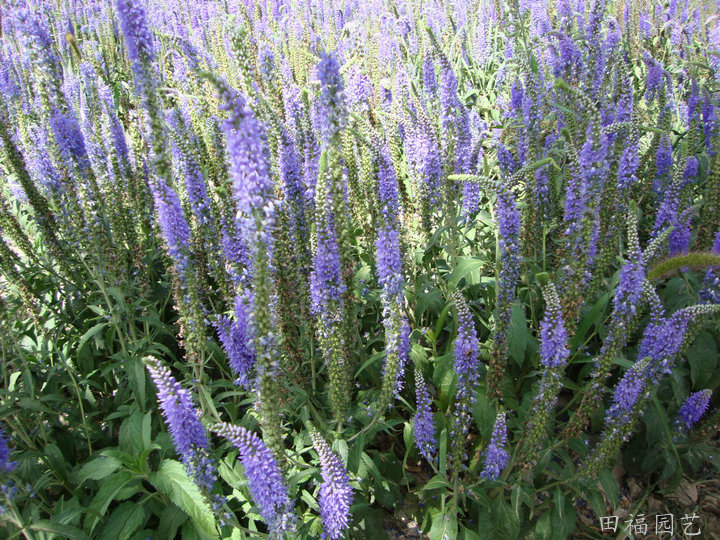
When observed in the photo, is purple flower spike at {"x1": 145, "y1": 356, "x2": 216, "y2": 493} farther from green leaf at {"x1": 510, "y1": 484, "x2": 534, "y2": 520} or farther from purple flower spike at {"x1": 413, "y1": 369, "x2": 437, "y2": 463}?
green leaf at {"x1": 510, "y1": 484, "x2": 534, "y2": 520}

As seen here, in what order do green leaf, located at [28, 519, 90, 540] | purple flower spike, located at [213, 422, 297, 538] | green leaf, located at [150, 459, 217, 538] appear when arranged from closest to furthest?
purple flower spike, located at [213, 422, 297, 538] < green leaf, located at [28, 519, 90, 540] < green leaf, located at [150, 459, 217, 538]

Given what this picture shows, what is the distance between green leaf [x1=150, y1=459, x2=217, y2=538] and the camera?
262 centimetres

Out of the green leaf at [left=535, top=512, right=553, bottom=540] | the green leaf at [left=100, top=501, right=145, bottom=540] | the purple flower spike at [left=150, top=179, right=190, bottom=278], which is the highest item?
the purple flower spike at [left=150, top=179, right=190, bottom=278]

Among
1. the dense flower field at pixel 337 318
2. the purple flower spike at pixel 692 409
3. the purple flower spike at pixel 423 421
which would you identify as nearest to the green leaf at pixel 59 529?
the dense flower field at pixel 337 318

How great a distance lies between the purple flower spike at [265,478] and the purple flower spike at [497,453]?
1.23 metres

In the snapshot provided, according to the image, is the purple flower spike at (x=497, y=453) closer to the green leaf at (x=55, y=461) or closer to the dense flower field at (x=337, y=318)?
the dense flower field at (x=337, y=318)

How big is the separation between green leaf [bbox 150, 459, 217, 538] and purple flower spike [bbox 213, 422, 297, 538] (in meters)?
0.54

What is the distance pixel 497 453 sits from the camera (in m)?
2.72

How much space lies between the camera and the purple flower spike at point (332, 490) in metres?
2.28

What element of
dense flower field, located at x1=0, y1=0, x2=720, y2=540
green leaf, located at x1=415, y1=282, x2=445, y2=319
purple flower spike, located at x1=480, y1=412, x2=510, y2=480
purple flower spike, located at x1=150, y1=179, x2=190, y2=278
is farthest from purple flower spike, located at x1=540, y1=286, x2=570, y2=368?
purple flower spike, located at x1=150, y1=179, x2=190, y2=278

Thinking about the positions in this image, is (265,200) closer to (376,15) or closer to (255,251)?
(255,251)

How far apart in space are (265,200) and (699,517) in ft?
13.0

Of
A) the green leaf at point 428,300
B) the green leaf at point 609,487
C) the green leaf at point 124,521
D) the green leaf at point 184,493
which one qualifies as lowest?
the green leaf at point 609,487

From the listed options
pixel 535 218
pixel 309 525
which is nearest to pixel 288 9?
pixel 535 218
